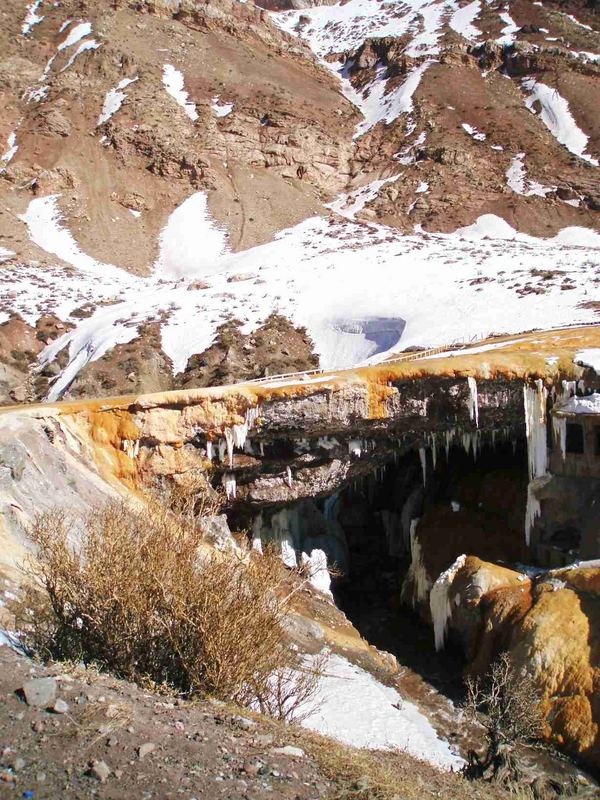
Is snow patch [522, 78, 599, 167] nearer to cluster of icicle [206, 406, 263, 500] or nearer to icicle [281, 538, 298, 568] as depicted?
icicle [281, 538, 298, 568]

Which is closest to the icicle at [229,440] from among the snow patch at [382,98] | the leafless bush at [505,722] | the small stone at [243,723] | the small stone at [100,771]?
the leafless bush at [505,722]

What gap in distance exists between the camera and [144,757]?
5285 mm

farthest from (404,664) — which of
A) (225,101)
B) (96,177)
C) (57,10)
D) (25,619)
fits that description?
(57,10)

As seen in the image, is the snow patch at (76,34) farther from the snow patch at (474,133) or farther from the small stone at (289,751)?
the small stone at (289,751)

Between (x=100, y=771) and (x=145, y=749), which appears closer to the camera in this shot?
(x=100, y=771)

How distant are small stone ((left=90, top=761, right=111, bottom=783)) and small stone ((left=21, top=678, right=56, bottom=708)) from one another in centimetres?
90

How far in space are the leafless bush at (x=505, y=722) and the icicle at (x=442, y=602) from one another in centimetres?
292

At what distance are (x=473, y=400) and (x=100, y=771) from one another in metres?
13.5

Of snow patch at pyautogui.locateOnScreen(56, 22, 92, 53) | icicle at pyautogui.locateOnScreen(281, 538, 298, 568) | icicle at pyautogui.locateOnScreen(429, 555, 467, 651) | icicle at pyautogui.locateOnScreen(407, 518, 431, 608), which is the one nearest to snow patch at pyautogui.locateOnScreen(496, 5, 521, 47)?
snow patch at pyautogui.locateOnScreen(56, 22, 92, 53)

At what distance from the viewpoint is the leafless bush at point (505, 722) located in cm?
973

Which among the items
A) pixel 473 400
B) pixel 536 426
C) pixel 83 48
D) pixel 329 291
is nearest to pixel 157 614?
pixel 473 400

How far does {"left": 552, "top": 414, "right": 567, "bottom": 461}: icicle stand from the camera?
16141 millimetres

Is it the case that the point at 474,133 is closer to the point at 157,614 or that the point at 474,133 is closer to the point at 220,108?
the point at 220,108

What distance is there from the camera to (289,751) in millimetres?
6121
